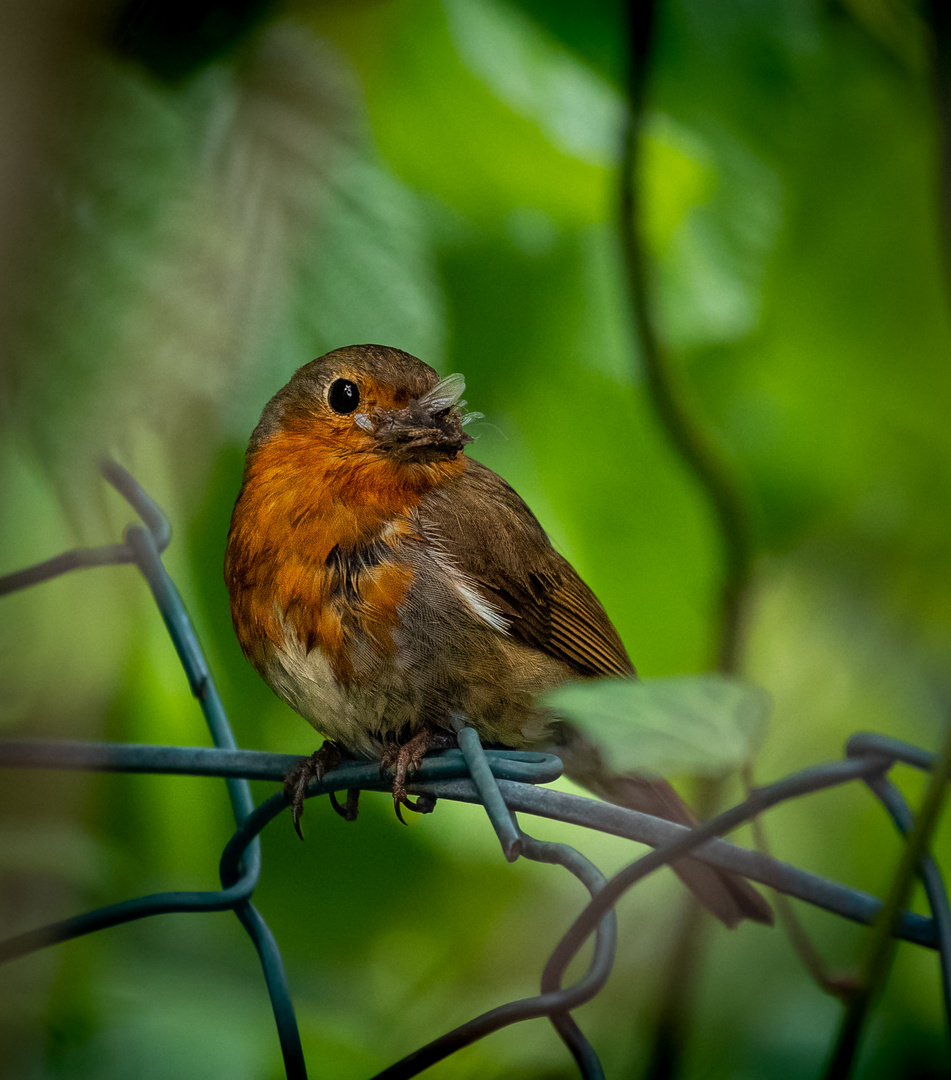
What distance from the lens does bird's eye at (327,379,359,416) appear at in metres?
1.47

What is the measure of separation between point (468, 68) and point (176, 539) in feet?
3.39

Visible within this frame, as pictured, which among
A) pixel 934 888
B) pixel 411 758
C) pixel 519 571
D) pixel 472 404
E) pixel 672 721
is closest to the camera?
pixel 672 721

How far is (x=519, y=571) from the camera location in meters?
1.64

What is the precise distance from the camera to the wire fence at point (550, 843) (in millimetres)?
697

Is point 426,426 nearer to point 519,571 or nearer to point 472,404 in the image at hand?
point 519,571

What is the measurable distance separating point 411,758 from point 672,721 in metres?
0.67

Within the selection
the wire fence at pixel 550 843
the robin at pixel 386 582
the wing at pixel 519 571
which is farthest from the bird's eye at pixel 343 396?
the wire fence at pixel 550 843

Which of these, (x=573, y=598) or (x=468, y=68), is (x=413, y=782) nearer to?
(x=573, y=598)

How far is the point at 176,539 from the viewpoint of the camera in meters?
1.82

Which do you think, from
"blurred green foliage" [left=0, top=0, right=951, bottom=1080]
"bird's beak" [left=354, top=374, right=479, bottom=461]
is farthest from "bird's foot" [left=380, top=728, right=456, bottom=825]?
"blurred green foliage" [left=0, top=0, right=951, bottom=1080]

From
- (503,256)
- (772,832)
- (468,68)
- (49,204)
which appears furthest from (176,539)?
(772,832)

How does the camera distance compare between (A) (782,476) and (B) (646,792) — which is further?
(A) (782,476)

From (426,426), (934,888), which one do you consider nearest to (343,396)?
(426,426)

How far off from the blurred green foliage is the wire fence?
0.49 m
